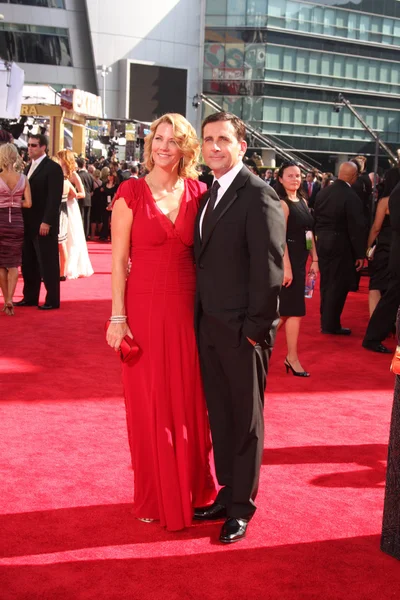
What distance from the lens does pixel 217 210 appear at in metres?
3.90

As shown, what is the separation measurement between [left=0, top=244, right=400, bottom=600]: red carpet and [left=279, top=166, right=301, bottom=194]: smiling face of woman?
1599 mm

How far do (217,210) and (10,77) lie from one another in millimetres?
11303

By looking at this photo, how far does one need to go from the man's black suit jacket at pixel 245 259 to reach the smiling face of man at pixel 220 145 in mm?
84

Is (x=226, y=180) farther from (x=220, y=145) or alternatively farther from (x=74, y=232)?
(x=74, y=232)

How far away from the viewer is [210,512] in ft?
13.9

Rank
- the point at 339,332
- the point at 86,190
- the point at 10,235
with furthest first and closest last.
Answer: the point at 86,190, the point at 10,235, the point at 339,332

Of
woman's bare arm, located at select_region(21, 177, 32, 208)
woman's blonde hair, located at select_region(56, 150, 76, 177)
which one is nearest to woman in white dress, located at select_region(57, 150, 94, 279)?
woman's blonde hair, located at select_region(56, 150, 76, 177)

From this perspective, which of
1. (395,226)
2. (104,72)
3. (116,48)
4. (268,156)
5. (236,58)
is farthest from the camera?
(236,58)

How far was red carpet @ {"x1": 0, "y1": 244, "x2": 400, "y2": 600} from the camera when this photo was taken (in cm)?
362

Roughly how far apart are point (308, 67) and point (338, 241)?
196 ft

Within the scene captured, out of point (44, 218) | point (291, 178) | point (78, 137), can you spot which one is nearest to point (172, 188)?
point (291, 178)

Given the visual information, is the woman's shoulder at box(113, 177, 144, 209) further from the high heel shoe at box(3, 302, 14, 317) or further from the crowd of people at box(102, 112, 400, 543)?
the high heel shoe at box(3, 302, 14, 317)

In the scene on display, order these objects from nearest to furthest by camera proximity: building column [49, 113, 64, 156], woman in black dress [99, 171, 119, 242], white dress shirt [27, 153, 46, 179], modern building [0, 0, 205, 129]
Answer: white dress shirt [27, 153, 46, 179], woman in black dress [99, 171, 119, 242], building column [49, 113, 64, 156], modern building [0, 0, 205, 129]

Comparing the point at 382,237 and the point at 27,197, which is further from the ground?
the point at 27,197
